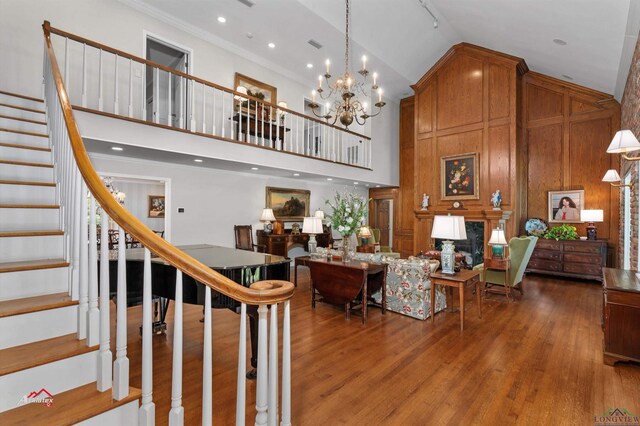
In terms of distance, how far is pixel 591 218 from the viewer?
623 centimetres

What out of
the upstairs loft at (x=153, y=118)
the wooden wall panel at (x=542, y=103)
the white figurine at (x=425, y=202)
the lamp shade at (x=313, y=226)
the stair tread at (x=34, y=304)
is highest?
the wooden wall panel at (x=542, y=103)

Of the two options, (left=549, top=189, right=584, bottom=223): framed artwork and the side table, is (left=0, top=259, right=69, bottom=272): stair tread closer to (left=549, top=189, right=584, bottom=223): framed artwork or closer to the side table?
the side table

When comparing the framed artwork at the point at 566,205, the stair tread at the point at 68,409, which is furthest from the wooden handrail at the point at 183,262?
the framed artwork at the point at 566,205

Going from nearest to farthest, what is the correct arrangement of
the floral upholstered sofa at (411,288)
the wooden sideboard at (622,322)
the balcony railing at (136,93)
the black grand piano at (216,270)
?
the black grand piano at (216,270)
the wooden sideboard at (622,322)
the floral upholstered sofa at (411,288)
the balcony railing at (136,93)

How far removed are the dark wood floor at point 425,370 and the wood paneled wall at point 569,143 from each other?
3.75 meters

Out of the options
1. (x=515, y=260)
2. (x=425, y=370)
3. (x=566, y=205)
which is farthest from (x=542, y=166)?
(x=425, y=370)

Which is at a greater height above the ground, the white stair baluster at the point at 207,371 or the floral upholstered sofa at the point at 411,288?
the white stair baluster at the point at 207,371

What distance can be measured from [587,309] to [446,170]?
4.63 m

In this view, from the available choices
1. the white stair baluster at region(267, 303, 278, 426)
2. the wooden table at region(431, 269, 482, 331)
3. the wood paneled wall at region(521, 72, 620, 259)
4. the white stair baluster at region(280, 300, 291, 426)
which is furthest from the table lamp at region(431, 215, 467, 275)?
the wood paneled wall at region(521, 72, 620, 259)

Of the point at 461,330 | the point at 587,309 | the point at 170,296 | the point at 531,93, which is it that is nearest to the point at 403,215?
the point at 531,93

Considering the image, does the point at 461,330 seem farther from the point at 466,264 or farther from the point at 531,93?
the point at 531,93

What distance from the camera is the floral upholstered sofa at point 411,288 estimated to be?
13.1 feet

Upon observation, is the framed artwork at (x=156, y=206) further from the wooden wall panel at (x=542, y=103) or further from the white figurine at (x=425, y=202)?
the wooden wall panel at (x=542, y=103)

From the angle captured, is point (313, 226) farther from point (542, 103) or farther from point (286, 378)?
point (542, 103)
